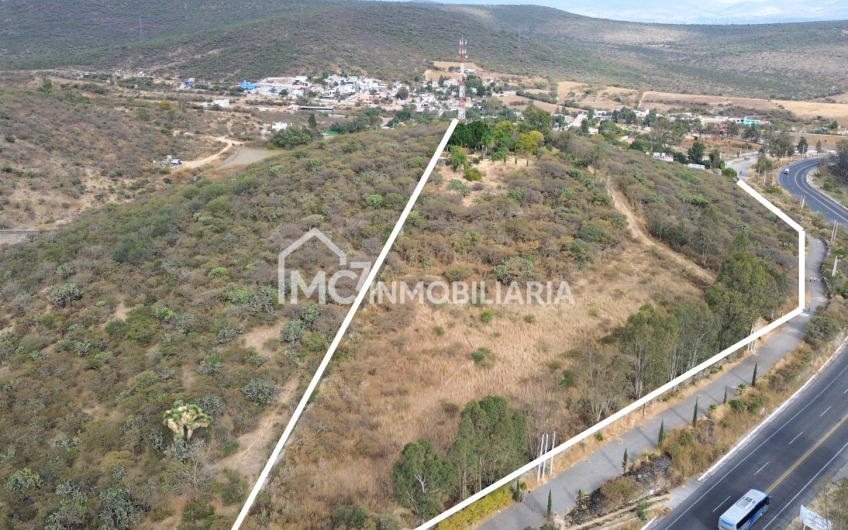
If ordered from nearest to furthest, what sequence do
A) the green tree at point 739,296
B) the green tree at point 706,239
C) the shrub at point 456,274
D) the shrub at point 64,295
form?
the green tree at point 739,296 < the shrub at point 64,295 < the shrub at point 456,274 < the green tree at point 706,239

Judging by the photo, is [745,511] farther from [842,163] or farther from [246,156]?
[842,163]

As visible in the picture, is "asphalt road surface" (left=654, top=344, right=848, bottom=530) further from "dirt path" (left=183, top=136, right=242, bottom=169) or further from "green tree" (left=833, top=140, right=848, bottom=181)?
"green tree" (left=833, top=140, right=848, bottom=181)

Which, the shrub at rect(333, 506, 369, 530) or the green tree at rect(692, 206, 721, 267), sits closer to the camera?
the shrub at rect(333, 506, 369, 530)

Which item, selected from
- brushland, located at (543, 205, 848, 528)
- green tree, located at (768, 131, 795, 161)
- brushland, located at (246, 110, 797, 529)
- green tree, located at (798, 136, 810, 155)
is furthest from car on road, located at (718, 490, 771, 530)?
green tree, located at (798, 136, 810, 155)

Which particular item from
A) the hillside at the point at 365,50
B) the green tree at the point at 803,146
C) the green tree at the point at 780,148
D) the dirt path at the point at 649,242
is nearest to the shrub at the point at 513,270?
the dirt path at the point at 649,242

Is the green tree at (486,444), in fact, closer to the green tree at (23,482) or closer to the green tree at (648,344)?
the green tree at (648,344)

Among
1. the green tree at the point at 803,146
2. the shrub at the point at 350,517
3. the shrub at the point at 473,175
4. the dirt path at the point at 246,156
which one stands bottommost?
the shrub at the point at 350,517

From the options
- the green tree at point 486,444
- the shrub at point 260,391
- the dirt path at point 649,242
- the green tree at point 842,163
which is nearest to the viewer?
the green tree at point 486,444
